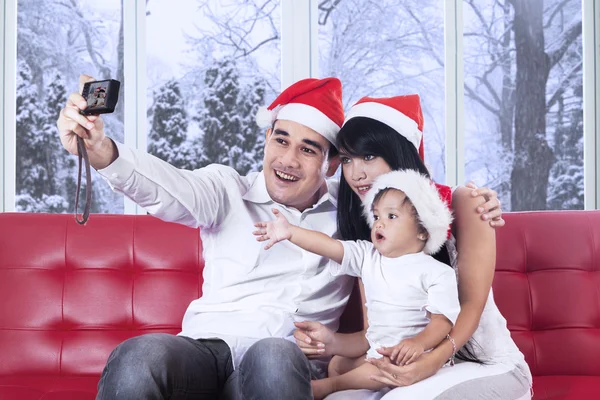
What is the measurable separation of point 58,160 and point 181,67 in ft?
2.74

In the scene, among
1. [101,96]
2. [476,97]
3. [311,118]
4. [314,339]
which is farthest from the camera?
[476,97]

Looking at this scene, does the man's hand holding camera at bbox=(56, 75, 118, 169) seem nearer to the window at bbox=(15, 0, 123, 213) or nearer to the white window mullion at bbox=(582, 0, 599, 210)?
the window at bbox=(15, 0, 123, 213)

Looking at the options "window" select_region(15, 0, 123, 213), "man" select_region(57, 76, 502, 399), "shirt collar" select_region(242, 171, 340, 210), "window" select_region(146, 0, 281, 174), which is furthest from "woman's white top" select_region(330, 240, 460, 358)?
"window" select_region(15, 0, 123, 213)

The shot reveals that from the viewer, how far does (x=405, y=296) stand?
1.61 m

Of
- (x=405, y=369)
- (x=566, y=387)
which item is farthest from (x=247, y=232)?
(x=566, y=387)

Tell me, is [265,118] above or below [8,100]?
below

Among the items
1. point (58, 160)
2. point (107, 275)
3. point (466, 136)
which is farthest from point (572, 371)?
point (58, 160)

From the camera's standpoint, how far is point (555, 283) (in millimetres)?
2178

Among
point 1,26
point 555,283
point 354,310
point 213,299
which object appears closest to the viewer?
point 213,299

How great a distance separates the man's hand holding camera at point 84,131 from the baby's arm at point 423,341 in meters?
0.75

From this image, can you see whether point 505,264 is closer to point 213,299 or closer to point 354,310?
point 354,310

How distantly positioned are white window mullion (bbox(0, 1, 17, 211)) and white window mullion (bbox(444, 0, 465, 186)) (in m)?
2.28

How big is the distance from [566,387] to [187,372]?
108 centimetres

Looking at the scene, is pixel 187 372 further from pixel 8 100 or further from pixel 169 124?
pixel 8 100
